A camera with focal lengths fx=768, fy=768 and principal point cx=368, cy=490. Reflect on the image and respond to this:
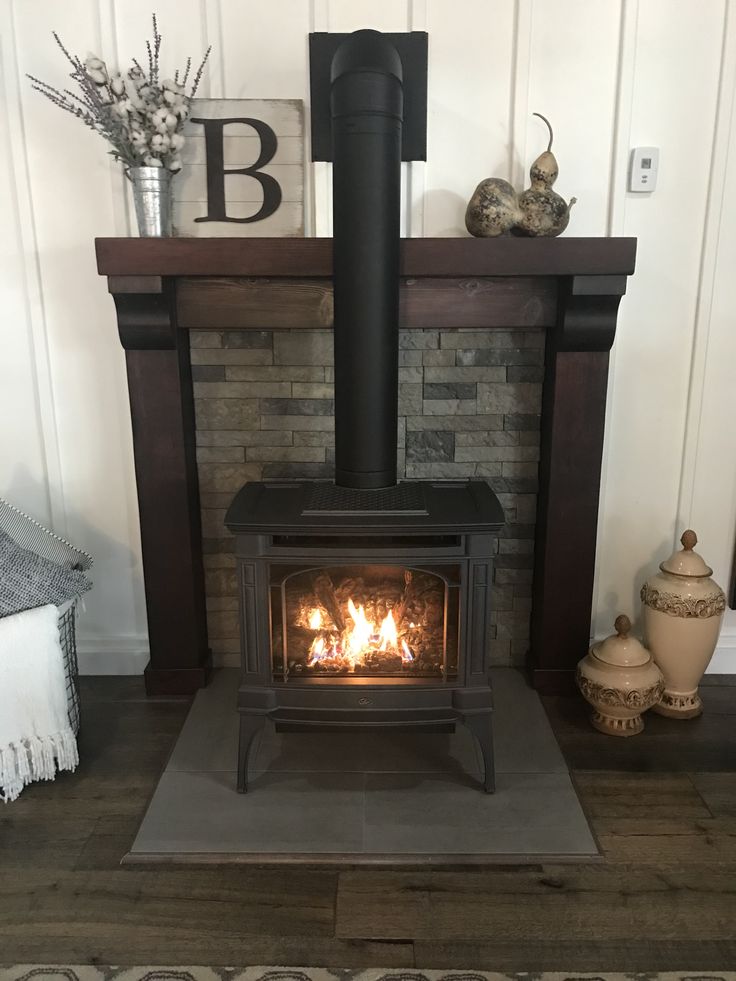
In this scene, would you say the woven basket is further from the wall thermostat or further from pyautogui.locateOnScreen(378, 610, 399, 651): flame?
the wall thermostat

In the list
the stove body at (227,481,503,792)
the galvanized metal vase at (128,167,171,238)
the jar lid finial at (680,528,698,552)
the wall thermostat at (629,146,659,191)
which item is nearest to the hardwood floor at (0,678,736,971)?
the stove body at (227,481,503,792)

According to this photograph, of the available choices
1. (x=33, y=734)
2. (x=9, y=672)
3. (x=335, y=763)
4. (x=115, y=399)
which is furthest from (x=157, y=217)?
(x=335, y=763)

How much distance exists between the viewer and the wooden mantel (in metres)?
2.00

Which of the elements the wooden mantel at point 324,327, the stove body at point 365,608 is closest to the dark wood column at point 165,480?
the wooden mantel at point 324,327

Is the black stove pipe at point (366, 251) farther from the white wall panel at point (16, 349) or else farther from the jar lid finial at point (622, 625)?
the white wall panel at point (16, 349)

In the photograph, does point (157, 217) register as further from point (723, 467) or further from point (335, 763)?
point (723, 467)

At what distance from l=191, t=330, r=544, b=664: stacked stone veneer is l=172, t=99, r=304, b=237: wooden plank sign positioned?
315 millimetres

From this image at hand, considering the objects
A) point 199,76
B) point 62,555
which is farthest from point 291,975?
point 199,76

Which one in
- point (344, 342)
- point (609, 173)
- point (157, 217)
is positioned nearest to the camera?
point (344, 342)

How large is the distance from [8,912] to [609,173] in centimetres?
236

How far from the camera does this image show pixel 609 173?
2176 mm

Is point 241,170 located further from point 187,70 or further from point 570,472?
point 570,472

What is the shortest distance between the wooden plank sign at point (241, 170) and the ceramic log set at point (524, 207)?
19.8 inches

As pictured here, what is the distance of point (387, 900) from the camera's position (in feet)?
5.34
